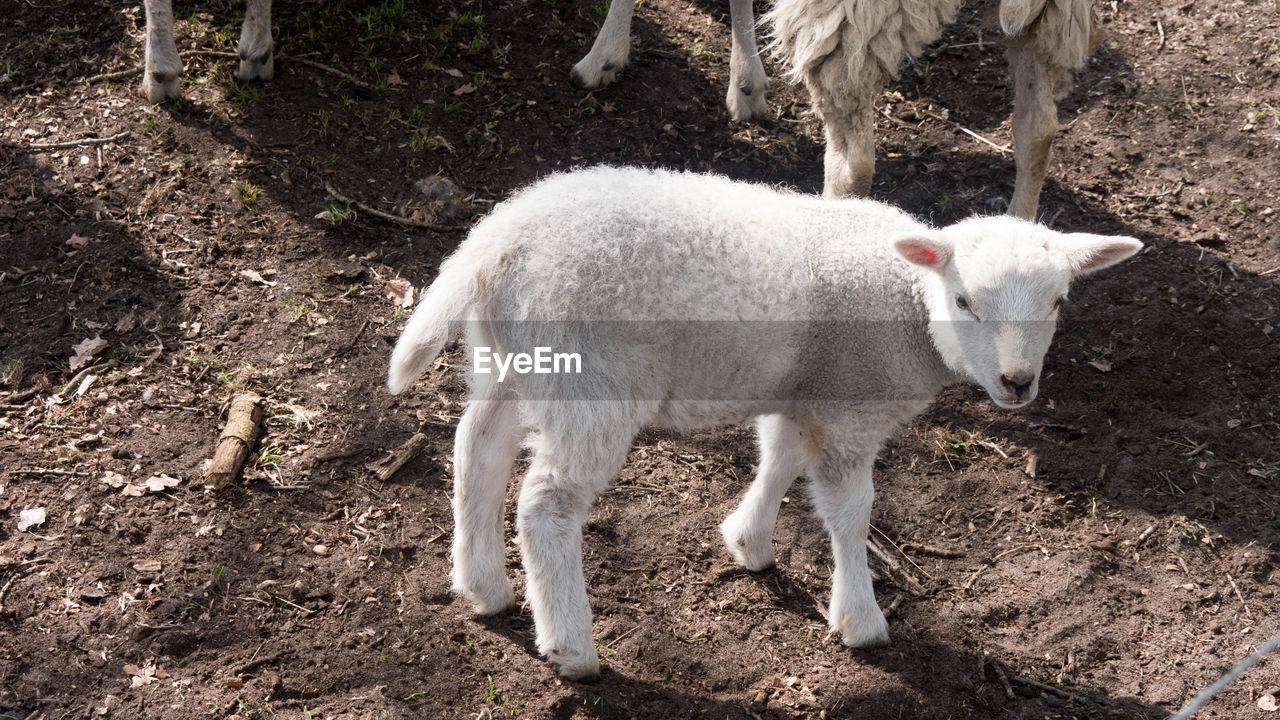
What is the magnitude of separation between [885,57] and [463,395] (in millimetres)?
2488

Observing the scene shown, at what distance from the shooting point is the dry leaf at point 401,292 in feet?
17.3

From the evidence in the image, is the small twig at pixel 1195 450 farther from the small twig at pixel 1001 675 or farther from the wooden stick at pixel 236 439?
the wooden stick at pixel 236 439

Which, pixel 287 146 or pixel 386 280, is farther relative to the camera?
pixel 287 146

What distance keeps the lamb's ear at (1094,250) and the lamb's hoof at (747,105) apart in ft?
10.8

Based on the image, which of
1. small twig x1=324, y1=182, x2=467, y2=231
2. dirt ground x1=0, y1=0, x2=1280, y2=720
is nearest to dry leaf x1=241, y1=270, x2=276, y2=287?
dirt ground x1=0, y1=0, x2=1280, y2=720

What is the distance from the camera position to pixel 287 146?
593 cm

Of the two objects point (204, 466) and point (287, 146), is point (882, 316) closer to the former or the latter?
point (204, 466)

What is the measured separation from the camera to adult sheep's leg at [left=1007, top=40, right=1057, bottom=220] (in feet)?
17.5

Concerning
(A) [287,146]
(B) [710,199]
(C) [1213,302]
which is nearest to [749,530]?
(B) [710,199]

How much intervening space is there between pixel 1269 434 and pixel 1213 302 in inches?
35.5

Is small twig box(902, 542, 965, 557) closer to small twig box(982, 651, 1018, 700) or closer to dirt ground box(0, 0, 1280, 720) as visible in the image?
dirt ground box(0, 0, 1280, 720)

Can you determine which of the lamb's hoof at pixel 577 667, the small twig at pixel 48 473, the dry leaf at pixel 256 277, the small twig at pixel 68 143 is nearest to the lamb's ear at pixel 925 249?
the lamb's hoof at pixel 577 667

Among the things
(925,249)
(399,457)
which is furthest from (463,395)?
(925,249)

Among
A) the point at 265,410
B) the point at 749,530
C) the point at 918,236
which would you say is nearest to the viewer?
the point at 918,236
